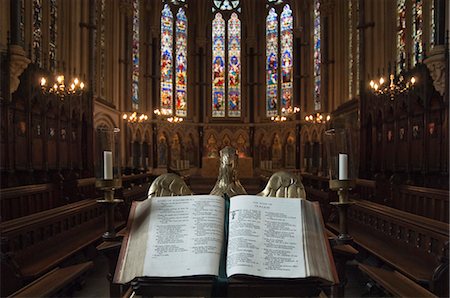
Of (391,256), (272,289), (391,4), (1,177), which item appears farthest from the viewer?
(391,4)

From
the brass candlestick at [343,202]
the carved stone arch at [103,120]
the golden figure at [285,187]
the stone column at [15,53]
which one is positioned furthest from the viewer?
the carved stone arch at [103,120]

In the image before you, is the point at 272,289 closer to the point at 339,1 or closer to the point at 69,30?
the point at 69,30

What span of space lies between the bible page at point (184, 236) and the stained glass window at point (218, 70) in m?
22.1

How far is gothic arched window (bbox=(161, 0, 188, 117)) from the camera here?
23000mm

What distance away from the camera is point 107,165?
92.4 inches

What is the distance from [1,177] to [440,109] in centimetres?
1014

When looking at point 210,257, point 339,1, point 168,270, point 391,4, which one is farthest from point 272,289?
point 339,1

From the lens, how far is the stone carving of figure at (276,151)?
22.8 m

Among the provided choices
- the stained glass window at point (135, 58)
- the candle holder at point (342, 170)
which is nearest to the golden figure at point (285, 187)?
the candle holder at point (342, 170)

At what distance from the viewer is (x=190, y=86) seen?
2386 cm

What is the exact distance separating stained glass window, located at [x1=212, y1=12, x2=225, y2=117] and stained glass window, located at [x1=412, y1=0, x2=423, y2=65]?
13.7 meters

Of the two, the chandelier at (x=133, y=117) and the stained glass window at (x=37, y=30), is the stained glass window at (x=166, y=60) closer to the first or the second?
the chandelier at (x=133, y=117)

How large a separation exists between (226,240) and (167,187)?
0.82 meters

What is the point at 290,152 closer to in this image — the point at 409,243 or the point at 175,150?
the point at 175,150
